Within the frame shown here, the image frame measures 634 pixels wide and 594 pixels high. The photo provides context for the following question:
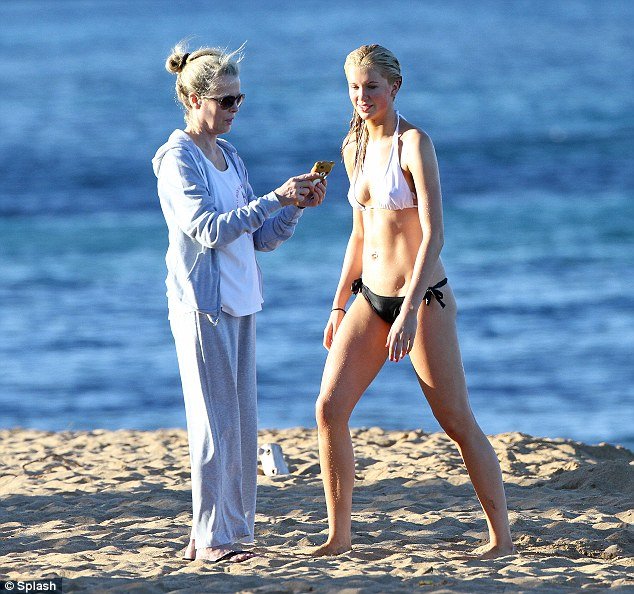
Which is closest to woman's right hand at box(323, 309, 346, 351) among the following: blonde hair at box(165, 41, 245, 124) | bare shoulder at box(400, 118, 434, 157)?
bare shoulder at box(400, 118, 434, 157)

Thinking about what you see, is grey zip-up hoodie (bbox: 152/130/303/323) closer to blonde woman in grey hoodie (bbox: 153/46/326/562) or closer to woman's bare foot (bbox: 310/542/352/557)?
blonde woman in grey hoodie (bbox: 153/46/326/562)

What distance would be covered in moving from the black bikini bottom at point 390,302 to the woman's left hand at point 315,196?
0.42m

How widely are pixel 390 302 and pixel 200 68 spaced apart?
3.87 ft

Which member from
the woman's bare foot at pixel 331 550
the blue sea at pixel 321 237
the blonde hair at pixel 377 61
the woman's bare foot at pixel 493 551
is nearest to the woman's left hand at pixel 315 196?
the blonde hair at pixel 377 61

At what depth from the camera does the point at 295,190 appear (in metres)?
5.00

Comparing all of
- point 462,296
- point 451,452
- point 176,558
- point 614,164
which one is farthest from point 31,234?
point 176,558

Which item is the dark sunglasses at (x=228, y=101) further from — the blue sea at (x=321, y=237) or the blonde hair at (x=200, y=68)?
the blue sea at (x=321, y=237)

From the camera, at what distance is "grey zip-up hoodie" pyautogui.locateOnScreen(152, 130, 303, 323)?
16.0ft

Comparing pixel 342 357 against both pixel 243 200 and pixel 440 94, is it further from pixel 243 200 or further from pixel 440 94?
pixel 440 94

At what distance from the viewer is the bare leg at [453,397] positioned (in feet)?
16.6

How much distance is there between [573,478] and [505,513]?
171 centimetres

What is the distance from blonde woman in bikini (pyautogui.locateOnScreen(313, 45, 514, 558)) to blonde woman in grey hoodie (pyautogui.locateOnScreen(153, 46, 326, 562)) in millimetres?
290

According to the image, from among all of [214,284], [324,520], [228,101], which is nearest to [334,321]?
[214,284]

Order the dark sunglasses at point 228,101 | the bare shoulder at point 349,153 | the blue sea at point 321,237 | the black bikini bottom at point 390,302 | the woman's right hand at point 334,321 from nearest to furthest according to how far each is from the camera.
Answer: the dark sunglasses at point 228,101, the black bikini bottom at point 390,302, the bare shoulder at point 349,153, the woman's right hand at point 334,321, the blue sea at point 321,237
